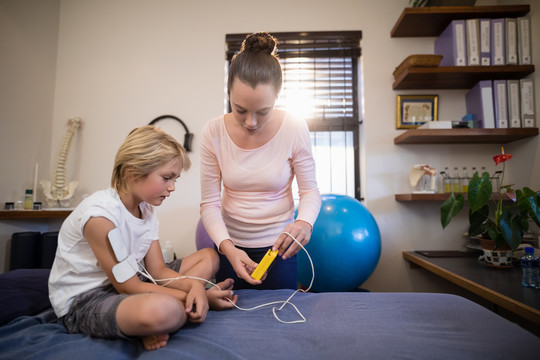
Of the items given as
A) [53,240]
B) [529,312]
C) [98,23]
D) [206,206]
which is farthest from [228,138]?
[98,23]

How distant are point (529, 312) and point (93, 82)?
2.79 m

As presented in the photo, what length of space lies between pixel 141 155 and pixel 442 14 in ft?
6.73

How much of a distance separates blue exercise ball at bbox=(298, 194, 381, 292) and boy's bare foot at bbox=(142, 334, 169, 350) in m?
1.01

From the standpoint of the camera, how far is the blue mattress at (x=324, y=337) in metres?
0.62

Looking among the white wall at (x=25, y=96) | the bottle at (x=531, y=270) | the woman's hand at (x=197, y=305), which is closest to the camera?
the woman's hand at (x=197, y=305)

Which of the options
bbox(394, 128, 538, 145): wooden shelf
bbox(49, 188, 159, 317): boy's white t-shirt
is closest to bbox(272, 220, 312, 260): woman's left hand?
bbox(49, 188, 159, 317): boy's white t-shirt

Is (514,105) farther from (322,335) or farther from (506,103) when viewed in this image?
(322,335)

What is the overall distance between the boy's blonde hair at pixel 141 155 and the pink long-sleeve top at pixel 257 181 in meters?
0.17

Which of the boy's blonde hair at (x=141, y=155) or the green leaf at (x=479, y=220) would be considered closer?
the boy's blonde hair at (x=141, y=155)

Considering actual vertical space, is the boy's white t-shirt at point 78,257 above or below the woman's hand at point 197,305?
above

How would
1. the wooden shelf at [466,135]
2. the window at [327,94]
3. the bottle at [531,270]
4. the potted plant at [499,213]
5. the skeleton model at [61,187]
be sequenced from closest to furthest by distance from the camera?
the bottle at [531,270] → the potted plant at [499,213] → the wooden shelf at [466,135] → the skeleton model at [61,187] → the window at [327,94]

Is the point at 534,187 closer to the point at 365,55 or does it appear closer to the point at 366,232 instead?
the point at 366,232

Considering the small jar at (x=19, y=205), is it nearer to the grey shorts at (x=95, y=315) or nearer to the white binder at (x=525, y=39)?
Result: the grey shorts at (x=95, y=315)

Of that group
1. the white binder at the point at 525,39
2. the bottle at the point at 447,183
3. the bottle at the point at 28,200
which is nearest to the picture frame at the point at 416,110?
the bottle at the point at 447,183
